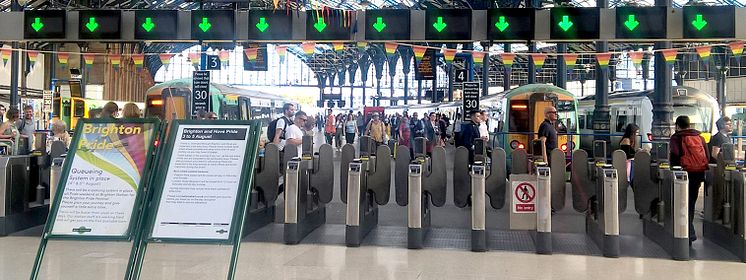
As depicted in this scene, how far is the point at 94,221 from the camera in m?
4.67

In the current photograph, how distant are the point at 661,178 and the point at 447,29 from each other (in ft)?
14.0

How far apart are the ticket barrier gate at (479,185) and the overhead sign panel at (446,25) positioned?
1929 mm

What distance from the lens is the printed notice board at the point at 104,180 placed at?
4.66 meters

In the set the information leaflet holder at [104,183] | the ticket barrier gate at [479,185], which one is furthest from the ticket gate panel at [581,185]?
the information leaflet holder at [104,183]

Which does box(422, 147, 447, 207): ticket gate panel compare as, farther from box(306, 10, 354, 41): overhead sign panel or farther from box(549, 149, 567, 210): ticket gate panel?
box(306, 10, 354, 41): overhead sign panel

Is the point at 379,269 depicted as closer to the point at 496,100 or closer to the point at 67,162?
the point at 67,162

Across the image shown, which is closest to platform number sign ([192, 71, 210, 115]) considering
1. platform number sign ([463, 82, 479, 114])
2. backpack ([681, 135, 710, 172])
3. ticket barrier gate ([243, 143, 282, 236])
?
platform number sign ([463, 82, 479, 114])

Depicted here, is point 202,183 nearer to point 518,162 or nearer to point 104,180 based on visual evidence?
point 104,180

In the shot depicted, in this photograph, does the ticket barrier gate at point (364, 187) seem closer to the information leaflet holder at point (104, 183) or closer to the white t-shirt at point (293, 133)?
the white t-shirt at point (293, 133)

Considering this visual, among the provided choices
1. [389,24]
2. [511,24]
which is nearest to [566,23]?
[511,24]

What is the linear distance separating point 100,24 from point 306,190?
17.7 feet

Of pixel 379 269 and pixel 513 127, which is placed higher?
pixel 513 127

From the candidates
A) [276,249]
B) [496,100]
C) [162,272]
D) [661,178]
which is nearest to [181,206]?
[162,272]

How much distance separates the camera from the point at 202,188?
4.62 m
